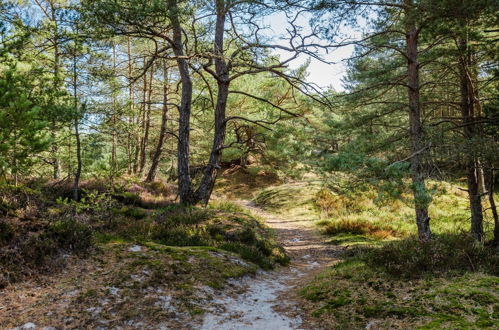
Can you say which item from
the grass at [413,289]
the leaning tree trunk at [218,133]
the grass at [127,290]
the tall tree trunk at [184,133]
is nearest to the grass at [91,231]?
the grass at [127,290]

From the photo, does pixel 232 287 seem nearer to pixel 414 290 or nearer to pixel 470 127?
pixel 414 290

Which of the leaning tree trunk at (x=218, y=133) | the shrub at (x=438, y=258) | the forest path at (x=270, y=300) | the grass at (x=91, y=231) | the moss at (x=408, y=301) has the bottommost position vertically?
the forest path at (x=270, y=300)

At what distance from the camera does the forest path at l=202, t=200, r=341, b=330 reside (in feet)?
12.5

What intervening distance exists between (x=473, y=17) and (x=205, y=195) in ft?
27.8

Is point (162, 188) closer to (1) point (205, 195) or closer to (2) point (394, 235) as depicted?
(1) point (205, 195)

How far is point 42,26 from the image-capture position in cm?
749

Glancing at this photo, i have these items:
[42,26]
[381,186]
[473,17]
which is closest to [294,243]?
[381,186]

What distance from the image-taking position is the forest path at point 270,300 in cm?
382

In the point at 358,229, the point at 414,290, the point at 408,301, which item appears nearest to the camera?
the point at 408,301

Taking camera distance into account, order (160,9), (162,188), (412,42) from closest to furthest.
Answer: (160,9) → (412,42) → (162,188)

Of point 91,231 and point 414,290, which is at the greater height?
point 91,231

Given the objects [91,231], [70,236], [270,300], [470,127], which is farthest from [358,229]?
[70,236]

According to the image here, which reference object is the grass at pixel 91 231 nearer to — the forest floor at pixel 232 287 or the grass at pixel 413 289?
the forest floor at pixel 232 287

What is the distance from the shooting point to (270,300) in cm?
476
